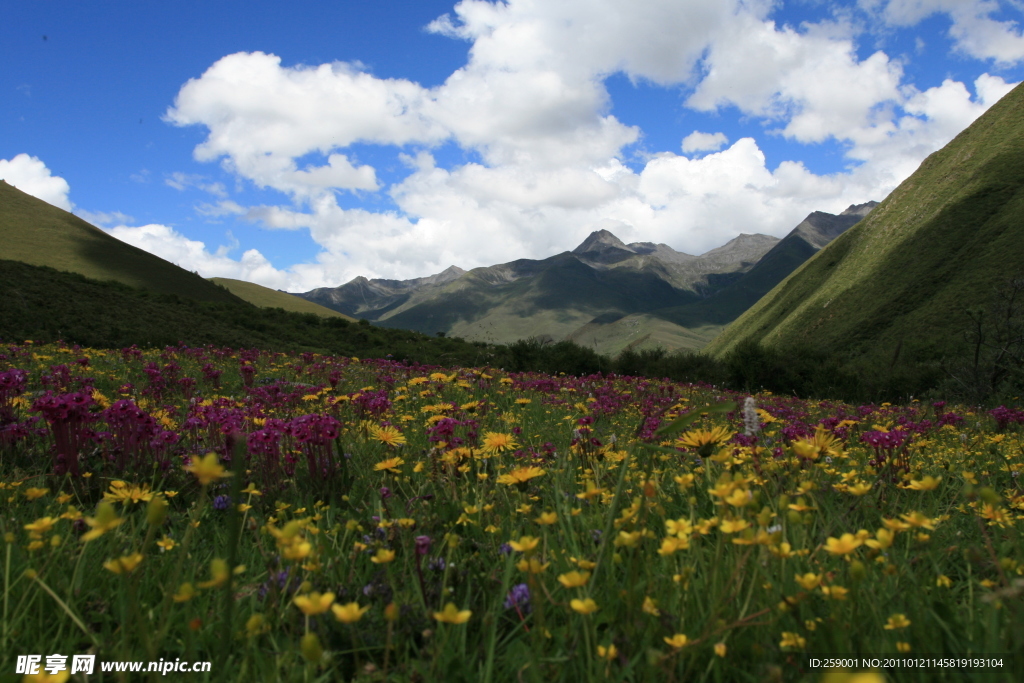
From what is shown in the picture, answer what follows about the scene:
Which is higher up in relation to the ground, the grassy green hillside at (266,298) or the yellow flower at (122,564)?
the grassy green hillside at (266,298)

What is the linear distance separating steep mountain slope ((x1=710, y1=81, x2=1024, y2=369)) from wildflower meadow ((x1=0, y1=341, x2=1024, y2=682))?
203 feet

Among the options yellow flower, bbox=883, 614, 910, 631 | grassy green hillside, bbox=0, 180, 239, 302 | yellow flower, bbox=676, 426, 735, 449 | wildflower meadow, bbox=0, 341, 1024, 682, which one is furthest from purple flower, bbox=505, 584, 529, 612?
grassy green hillside, bbox=0, 180, 239, 302

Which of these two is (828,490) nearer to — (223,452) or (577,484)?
(577,484)

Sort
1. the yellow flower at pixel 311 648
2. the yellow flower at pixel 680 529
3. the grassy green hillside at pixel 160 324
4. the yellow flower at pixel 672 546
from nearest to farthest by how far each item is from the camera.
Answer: the yellow flower at pixel 311 648, the yellow flower at pixel 672 546, the yellow flower at pixel 680 529, the grassy green hillside at pixel 160 324

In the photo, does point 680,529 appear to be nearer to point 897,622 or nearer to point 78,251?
point 897,622

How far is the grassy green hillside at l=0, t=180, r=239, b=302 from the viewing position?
2643 inches

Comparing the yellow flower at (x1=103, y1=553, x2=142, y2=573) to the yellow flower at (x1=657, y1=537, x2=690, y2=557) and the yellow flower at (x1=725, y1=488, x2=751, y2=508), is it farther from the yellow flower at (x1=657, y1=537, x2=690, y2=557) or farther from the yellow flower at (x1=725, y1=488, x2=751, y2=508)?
the yellow flower at (x1=725, y1=488, x2=751, y2=508)

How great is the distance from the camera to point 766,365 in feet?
94.8

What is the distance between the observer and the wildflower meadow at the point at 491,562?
4.66 ft

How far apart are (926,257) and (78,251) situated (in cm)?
12427

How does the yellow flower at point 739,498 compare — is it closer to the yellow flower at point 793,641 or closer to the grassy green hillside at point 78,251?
the yellow flower at point 793,641

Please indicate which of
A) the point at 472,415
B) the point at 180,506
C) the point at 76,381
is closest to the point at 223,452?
the point at 180,506

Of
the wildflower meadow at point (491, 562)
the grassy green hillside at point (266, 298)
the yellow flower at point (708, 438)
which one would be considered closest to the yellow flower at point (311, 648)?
the wildflower meadow at point (491, 562)

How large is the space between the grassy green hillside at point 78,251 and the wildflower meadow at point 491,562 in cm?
6944
